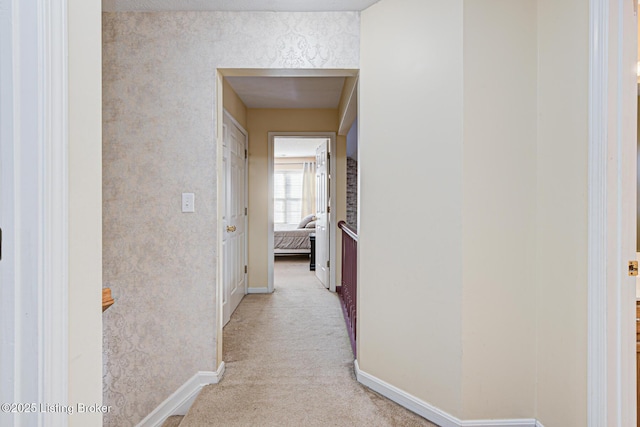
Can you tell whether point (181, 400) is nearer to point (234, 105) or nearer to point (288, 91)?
point (234, 105)

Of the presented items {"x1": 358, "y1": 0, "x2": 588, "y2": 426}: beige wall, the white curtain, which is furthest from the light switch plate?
the white curtain

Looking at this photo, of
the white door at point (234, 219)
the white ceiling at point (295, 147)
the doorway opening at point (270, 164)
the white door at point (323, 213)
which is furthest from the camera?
the white ceiling at point (295, 147)

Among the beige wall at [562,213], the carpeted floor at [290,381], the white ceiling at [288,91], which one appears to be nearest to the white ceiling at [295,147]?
the white ceiling at [288,91]

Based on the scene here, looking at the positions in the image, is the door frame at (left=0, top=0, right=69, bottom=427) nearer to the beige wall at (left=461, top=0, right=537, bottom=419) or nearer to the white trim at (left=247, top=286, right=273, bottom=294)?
the beige wall at (left=461, top=0, right=537, bottom=419)

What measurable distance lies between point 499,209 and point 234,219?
298 cm

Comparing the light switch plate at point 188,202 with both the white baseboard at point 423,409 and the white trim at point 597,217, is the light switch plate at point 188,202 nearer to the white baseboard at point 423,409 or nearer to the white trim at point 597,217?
the white baseboard at point 423,409

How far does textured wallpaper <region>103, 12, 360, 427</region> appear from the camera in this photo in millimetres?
2428

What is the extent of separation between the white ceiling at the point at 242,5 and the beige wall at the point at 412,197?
0.16 meters

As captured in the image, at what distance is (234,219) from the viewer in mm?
4242

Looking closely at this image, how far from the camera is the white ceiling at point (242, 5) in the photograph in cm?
230

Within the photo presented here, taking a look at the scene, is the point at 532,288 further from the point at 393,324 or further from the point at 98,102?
the point at 98,102

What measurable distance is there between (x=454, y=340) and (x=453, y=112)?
3.76 ft

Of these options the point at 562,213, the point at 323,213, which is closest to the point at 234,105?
the point at 323,213

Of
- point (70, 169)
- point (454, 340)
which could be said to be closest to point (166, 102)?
point (70, 169)
